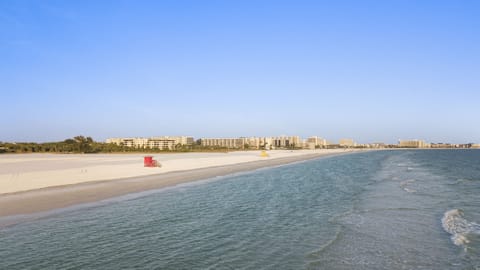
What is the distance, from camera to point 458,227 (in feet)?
40.9

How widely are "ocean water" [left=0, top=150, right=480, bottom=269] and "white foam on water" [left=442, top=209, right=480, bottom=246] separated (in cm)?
4

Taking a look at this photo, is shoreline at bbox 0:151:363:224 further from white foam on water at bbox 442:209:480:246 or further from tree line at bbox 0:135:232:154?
tree line at bbox 0:135:232:154

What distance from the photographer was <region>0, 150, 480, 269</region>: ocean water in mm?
8539

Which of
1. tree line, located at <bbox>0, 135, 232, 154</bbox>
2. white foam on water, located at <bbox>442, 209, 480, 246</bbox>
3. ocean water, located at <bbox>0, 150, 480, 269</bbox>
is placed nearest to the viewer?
ocean water, located at <bbox>0, 150, 480, 269</bbox>

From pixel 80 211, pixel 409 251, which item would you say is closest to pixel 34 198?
pixel 80 211

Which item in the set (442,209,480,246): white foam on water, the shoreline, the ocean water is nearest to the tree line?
the shoreline

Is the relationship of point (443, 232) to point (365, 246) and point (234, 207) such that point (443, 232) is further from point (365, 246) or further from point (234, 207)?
point (234, 207)

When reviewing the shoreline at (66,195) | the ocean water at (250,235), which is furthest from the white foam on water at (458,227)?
the shoreline at (66,195)

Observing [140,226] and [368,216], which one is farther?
[368,216]

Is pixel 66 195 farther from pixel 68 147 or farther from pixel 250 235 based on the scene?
pixel 68 147

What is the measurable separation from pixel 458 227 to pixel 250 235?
7.20 metres

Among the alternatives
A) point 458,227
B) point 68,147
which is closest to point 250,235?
point 458,227

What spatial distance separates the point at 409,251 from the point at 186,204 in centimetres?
1003

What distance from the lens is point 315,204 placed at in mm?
17422
